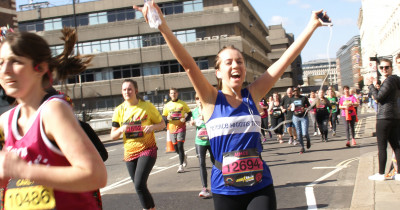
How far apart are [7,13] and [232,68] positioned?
29804mm

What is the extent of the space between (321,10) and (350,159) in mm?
7658

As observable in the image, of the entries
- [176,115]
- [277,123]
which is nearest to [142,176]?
[176,115]

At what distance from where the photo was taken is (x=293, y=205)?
6.07 metres

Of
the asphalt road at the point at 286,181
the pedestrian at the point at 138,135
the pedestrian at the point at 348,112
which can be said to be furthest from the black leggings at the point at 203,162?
the pedestrian at the point at 348,112

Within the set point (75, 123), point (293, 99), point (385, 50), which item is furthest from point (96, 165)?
point (385, 50)

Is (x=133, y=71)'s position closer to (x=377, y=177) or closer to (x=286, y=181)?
(x=286, y=181)

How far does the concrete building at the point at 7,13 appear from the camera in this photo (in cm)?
2852

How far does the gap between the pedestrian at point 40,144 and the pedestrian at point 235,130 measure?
1.14 metres

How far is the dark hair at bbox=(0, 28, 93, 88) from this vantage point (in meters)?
1.89

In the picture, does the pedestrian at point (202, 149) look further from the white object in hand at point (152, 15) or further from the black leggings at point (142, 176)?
the white object in hand at point (152, 15)

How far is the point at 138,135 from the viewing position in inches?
234

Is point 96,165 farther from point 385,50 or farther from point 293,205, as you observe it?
point 385,50

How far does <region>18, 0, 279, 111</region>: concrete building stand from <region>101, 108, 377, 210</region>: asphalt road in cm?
4179

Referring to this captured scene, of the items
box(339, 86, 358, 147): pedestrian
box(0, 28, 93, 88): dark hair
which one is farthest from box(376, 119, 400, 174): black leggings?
box(339, 86, 358, 147): pedestrian
